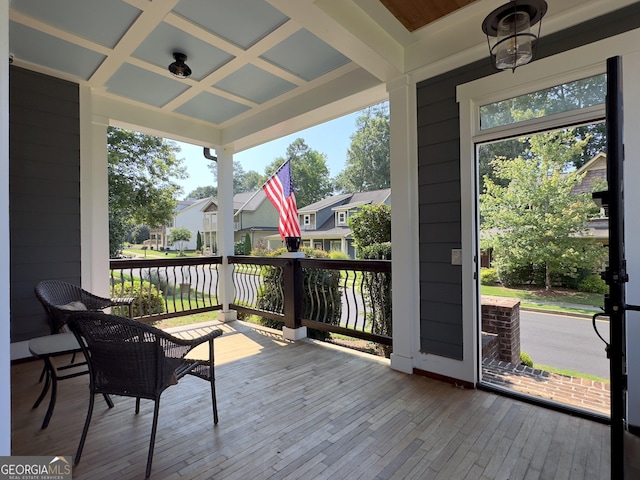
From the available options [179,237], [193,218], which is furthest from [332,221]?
[193,218]

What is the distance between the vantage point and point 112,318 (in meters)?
1.77

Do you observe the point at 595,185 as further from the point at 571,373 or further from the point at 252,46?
the point at 252,46

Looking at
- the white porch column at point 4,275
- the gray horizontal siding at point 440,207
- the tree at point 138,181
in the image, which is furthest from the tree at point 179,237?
the white porch column at point 4,275

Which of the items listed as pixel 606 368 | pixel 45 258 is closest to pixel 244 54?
pixel 45 258

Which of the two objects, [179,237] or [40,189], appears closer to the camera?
[40,189]

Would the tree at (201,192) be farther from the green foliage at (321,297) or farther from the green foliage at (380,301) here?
the green foliage at (380,301)

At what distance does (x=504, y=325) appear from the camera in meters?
3.90

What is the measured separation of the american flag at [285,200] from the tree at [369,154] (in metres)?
11.4

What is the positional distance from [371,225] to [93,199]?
382cm

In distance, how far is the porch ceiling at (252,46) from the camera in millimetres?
2561

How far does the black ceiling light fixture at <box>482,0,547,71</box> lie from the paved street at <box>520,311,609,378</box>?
3.88 m

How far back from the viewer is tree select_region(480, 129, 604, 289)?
582 cm

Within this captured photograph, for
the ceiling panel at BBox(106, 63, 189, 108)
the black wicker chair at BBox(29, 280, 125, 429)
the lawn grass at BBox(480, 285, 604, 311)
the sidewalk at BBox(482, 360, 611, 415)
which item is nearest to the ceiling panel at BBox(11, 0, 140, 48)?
the ceiling panel at BBox(106, 63, 189, 108)

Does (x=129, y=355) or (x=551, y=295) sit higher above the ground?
(x=129, y=355)
